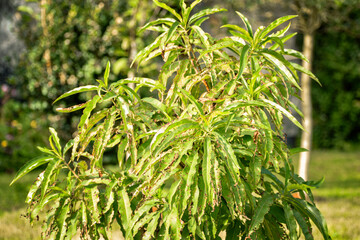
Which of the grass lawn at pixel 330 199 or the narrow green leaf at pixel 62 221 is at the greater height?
the narrow green leaf at pixel 62 221

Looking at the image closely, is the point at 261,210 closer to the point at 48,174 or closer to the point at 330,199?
the point at 48,174

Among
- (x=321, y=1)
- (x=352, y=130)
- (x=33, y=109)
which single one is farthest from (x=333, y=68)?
(x=33, y=109)

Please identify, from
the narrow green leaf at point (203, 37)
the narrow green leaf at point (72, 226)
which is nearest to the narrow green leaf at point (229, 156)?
the narrow green leaf at point (203, 37)

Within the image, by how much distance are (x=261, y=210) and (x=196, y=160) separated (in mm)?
366

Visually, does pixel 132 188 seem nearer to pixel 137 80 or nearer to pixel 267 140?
pixel 137 80

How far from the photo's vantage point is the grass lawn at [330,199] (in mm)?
3943

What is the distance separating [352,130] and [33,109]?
8.12 metres

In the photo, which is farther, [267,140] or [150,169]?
[150,169]

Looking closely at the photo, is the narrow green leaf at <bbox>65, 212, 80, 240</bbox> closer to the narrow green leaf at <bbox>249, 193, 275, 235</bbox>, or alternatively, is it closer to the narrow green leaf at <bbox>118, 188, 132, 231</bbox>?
the narrow green leaf at <bbox>118, 188, 132, 231</bbox>

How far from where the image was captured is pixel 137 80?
1915mm

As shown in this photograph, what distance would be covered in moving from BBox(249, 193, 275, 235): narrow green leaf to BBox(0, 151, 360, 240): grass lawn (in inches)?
38.7

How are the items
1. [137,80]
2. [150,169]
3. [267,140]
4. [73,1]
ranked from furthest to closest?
[73,1] < [137,80] < [150,169] < [267,140]

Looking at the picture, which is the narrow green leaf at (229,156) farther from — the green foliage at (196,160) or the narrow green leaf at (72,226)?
the narrow green leaf at (72,226)

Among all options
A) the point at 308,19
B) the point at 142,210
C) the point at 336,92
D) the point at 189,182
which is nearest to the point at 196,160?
the point at 189,182
